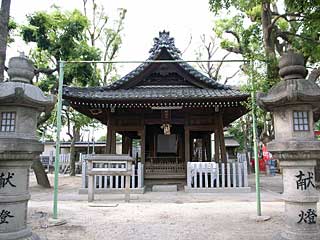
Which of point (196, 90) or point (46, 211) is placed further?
point (196, 90)

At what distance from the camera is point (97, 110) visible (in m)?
12.0

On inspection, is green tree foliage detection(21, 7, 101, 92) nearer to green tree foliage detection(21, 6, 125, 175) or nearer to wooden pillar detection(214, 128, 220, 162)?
green tree foliage detection(21, 6, 125, 175)

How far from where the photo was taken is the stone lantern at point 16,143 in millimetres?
3771

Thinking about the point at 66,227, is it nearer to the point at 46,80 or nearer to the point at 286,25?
the point at 46,80

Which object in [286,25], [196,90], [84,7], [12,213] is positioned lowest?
[12,213]

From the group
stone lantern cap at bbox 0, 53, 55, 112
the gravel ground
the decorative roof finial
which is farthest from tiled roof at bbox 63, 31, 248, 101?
stone lantern cap at bbox 0, 53, 55, 112

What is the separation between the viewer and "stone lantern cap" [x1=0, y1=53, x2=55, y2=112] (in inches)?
150

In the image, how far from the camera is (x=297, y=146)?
3.87 meters

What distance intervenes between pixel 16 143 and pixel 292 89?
166 inches

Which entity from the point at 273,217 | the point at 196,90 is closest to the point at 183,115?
the point at 196,90

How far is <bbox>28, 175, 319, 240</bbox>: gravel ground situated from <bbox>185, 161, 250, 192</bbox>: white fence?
83.4 inches

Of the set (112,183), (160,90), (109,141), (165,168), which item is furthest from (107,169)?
(160,90)

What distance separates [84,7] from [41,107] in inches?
844

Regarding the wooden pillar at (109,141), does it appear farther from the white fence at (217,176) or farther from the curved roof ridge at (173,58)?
the white fence at (217,176)
